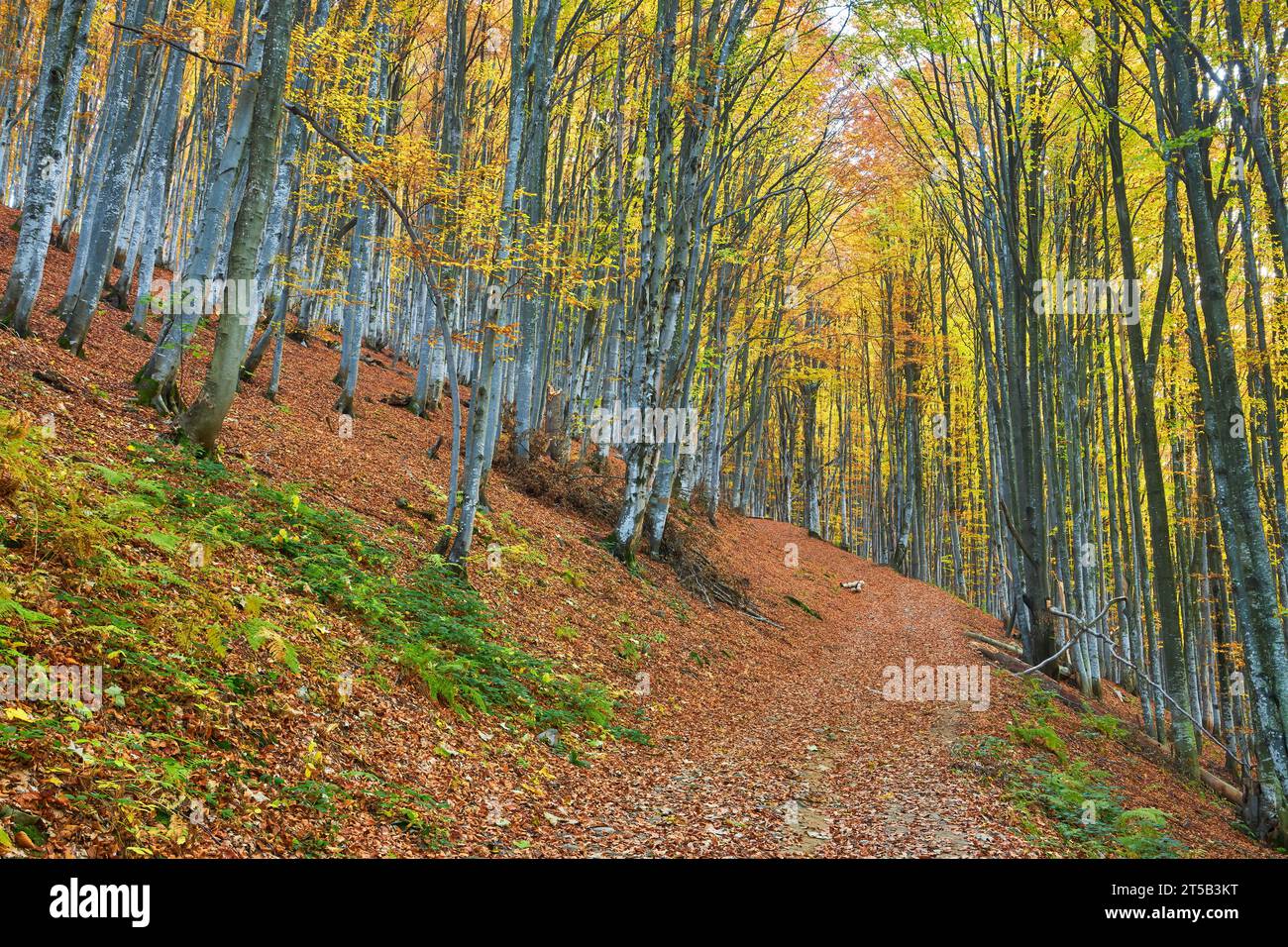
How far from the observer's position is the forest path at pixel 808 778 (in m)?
5.07

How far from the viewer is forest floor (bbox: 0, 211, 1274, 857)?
3.47 meters

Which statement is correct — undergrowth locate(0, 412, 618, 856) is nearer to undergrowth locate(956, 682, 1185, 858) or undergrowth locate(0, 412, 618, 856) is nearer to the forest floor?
the forest floor

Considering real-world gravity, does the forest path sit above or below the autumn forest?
below

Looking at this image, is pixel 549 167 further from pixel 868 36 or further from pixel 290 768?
pixel 290 768

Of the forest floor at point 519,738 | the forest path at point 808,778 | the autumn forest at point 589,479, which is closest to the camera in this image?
the forest floor at point 519,738

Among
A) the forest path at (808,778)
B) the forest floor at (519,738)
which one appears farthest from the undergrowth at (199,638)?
the forest path at (808,778)

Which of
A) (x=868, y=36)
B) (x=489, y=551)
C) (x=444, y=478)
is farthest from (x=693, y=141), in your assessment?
(x=489, y=551)

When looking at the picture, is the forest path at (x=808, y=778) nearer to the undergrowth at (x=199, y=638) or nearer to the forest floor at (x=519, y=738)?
the forest floor at (x=519, y=738)

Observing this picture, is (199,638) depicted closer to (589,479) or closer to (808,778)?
(808,778)

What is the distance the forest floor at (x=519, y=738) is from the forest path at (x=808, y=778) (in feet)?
0.12

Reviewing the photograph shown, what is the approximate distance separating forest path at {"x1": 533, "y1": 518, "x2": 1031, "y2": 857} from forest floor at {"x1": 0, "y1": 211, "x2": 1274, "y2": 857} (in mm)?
36

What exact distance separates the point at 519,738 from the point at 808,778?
279cm

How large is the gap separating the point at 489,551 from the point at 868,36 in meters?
10.7

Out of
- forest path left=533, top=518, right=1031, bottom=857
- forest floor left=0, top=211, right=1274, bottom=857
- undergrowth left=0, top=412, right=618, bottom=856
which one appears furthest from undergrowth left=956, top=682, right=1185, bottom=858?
undergrowth left=0, top=412, right=618, bottom=856
